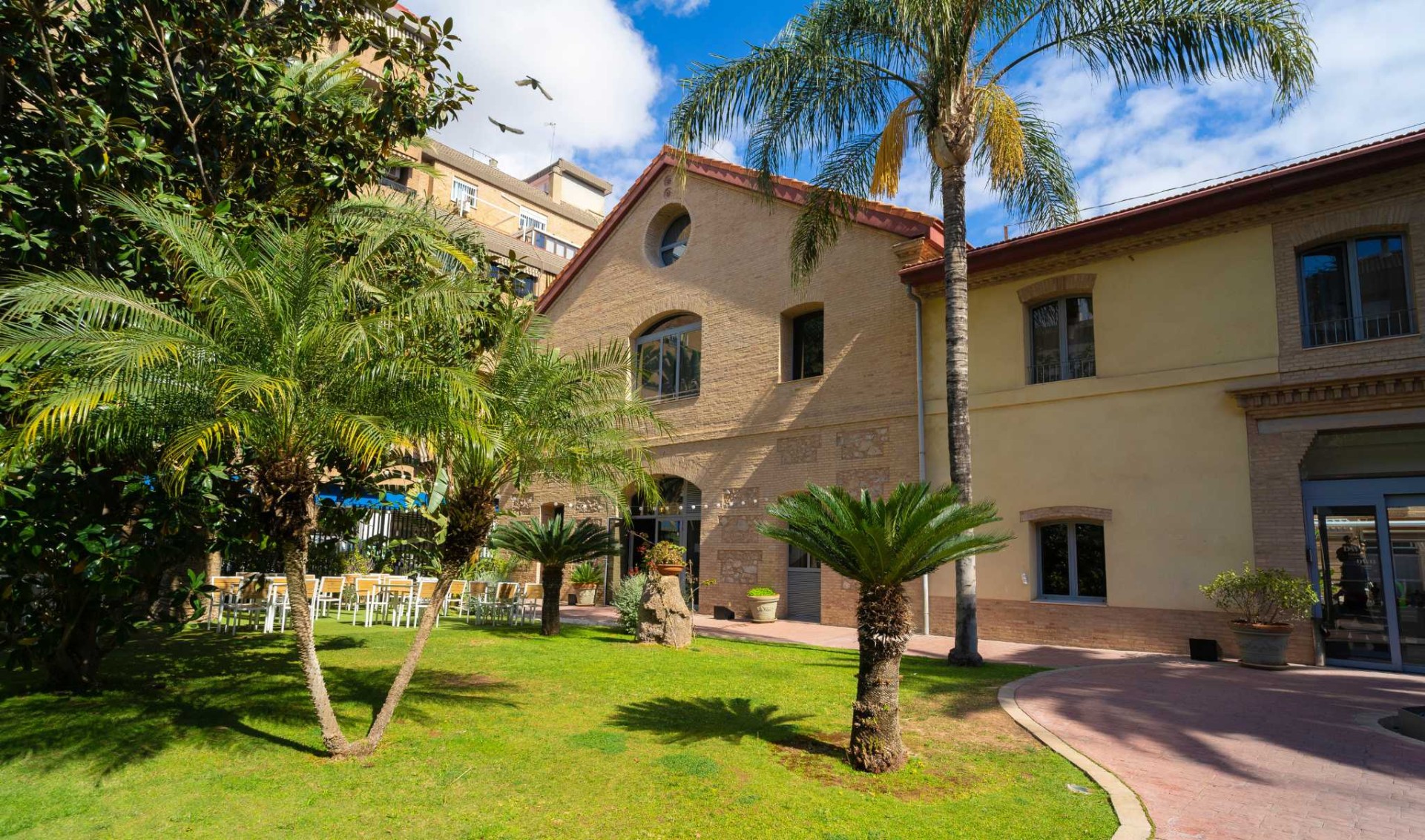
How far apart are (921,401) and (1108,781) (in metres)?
10.1

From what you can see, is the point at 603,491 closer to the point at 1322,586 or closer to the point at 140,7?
the point at 140,7

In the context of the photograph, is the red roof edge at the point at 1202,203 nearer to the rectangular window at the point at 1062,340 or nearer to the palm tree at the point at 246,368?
the rectangular window at the point at 1062,340

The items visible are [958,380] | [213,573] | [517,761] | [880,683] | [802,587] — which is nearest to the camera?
[517,761]

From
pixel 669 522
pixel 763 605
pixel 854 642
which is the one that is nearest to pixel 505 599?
pixel 763 605

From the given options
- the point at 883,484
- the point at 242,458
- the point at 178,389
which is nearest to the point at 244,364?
the point at 178,389

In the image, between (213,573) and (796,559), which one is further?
(796,559)

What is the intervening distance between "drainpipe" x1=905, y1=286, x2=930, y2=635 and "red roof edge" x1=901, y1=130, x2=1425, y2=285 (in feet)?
1.97

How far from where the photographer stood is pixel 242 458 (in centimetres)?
765

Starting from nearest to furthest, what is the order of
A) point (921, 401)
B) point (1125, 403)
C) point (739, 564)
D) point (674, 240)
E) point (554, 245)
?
point (1125, 403) → point (921, 401) → point (739, 564) → point (674, 240) → point (554, 245)

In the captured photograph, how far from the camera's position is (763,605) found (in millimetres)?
16984

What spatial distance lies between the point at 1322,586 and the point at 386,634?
1425cm

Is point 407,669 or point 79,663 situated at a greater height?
point 407,669

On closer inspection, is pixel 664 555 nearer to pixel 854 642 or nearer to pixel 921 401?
pixel 854 642

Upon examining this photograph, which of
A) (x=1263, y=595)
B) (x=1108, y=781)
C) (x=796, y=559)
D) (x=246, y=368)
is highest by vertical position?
(x=246, y=368)
